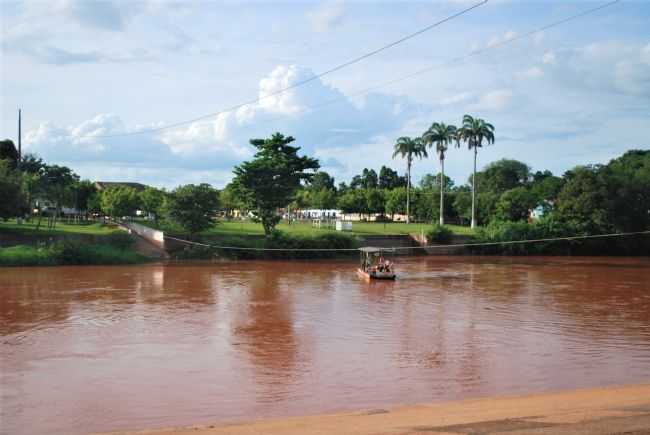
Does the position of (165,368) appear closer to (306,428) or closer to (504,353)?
(306,428)

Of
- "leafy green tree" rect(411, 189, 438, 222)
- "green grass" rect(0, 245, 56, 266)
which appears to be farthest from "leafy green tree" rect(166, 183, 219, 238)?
"leafy green tree" rect(411, 189, 438, 222)

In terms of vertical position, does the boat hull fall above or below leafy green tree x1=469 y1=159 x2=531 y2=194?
below

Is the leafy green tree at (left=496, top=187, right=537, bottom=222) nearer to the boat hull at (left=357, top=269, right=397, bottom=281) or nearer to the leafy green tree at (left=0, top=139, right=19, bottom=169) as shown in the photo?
the boat hull at (left=357, top=269, right=397, bottom=281)

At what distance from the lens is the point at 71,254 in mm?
46438

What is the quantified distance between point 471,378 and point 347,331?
742cm

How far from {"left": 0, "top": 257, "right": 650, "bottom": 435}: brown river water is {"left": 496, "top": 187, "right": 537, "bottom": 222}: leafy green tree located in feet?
150

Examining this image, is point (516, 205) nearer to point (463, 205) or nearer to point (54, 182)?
point (463, 205)

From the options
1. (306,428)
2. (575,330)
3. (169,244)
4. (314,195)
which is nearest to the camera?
(306,428)

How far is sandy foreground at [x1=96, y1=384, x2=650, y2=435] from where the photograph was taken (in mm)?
9898

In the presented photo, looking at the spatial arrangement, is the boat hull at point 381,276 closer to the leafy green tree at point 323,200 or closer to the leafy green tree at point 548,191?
the leafy green tree at point 548,191

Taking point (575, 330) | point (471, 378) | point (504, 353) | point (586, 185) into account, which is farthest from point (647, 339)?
point (586, 185)

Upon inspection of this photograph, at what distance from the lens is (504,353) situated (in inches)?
781

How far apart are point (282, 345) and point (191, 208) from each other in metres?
34.0

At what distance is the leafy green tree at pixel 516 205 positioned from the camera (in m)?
85.7
